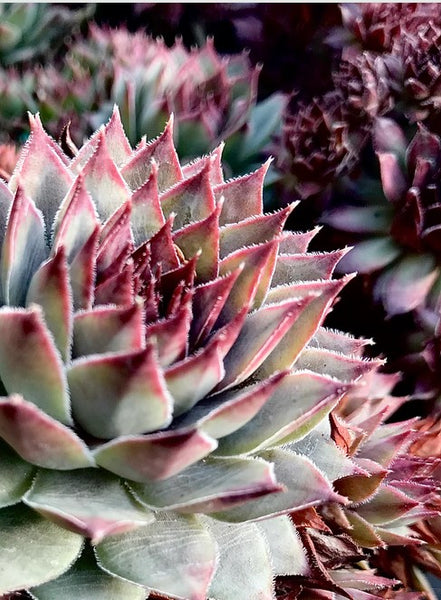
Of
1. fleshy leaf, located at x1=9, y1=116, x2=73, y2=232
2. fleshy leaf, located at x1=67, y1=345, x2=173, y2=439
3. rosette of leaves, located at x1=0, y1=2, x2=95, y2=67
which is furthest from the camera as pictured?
rosette of leaves, located at x1=0, y1=2, x2=95, y2=67

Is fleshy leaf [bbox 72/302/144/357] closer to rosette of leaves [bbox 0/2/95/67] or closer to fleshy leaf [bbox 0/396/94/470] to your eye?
fleshy leaf [bbox 0/396/94/470]

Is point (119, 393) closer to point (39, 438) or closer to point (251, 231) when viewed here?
point (39, 438)

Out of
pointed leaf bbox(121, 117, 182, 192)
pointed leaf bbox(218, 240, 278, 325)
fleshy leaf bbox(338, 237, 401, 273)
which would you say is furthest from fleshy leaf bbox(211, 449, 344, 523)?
fleshy leaf bbox(338, 237, 401, 273)

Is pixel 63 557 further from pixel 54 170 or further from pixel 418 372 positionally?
pixel 418 372

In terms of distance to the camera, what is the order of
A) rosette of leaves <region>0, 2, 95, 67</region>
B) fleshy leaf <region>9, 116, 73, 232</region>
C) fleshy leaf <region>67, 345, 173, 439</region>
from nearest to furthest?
1. fleshy leaf <region>67, 345, 173, 439</region>
2. fleshy leaf <region>9, 116, 73, 232</region>
3. rosette of leaves <region>0, 2, 95, 67</region>

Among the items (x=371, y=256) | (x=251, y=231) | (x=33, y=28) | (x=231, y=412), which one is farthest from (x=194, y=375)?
(x=33, y=28)

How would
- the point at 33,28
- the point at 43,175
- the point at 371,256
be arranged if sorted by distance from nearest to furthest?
the point at 43,175 < the point at 371,256 < the point at 33,28
